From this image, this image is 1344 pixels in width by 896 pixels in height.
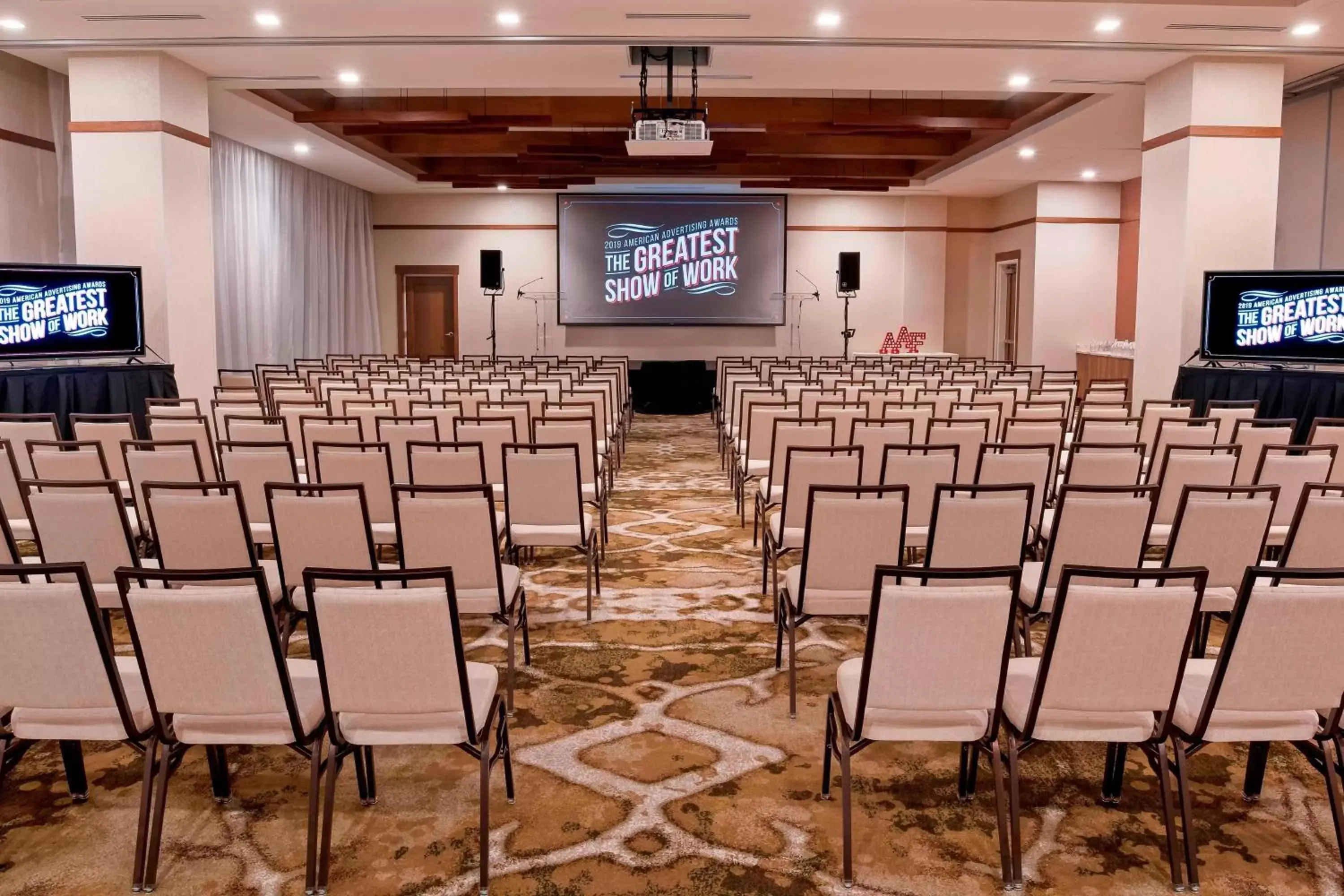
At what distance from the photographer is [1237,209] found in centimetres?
884

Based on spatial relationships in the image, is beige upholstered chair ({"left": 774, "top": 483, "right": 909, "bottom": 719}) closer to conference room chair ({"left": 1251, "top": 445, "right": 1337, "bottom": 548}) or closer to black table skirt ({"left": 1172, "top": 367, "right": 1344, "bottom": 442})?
conference room chair ({"left": 1251, "top": 445, "right": 1337, "bottom": 548})

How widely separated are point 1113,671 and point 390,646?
169 centimetres

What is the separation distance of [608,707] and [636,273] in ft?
48.0

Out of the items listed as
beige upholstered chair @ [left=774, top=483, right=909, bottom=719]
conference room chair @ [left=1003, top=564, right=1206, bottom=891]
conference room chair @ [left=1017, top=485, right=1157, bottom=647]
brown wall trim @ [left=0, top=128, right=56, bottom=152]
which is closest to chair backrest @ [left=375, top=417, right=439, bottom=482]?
beige upholstered chair @ [left=774, top=483, right=909, bottom=719]

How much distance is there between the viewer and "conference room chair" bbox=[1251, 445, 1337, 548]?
430 centimetres

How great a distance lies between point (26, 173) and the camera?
927 centimetres

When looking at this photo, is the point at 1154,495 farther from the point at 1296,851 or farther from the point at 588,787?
the point at 588,787

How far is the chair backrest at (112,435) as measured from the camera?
17.4 ft

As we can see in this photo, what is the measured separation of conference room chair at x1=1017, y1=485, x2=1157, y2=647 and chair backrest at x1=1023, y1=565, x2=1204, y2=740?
40.2 inches

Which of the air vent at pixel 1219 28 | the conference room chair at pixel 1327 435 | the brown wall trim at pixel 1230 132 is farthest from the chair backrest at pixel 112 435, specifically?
the brown wall trim at pixel 1230 132

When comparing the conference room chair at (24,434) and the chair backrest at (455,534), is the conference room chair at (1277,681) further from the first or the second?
the conference room chair at (24,434)

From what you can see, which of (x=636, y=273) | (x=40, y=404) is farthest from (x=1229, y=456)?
(x=636, y=273)

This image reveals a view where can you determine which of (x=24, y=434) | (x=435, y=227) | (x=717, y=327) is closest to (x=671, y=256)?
(x=717, y=327)

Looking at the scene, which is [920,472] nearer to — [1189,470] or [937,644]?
[1189,470]
